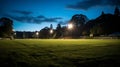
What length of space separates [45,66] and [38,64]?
59 cm

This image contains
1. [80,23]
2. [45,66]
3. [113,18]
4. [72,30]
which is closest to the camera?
[45,66]

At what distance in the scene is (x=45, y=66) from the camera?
9516 millimetres

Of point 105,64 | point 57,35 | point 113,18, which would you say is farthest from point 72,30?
point 105,64

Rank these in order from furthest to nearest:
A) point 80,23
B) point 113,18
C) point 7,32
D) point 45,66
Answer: point 80,23
point 113,18
point 7,32
point 45,66

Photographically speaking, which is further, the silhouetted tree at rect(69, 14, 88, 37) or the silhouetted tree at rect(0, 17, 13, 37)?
the silhouetted tree at rect(69, 14, 88, 37)

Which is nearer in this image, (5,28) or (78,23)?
(5,28)

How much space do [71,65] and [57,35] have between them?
97.8 metres

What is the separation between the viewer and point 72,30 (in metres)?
103

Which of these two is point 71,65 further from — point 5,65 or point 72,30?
point 72,30

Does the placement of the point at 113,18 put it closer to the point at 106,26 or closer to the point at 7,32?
the point at 106,26

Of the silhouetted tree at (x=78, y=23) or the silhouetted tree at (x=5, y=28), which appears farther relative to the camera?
the silhouetted tree at (x=78, y=23)

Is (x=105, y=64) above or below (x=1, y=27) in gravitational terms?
below

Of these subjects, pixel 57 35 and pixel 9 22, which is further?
pixel 57 35

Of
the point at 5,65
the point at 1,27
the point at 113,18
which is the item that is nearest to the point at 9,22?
the point at 1,27
